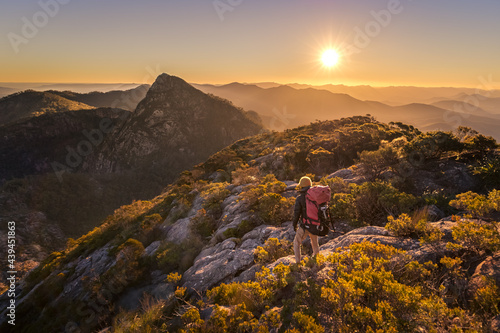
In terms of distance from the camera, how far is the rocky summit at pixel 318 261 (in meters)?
4.10

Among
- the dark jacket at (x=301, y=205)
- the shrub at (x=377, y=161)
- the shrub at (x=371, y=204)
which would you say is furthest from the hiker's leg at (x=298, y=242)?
the shrub at (x=377, y=161)

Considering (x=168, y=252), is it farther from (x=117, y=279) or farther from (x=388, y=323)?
(x=388, y=323)

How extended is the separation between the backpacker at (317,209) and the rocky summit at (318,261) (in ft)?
2.41

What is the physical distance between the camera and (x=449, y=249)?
16.5ft

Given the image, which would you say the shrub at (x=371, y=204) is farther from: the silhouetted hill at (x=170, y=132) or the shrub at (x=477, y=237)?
the silhouetted hill at (x=170, y=132)

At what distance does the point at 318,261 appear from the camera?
219 inches

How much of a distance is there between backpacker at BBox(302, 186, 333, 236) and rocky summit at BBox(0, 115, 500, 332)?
2.41 feet

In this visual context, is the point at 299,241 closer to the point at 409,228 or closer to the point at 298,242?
Answer: the point at 298,242

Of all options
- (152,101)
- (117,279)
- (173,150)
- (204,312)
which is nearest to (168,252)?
(117,279)

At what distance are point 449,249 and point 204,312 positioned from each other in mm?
6454

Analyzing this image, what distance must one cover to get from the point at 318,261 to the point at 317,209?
4.45ft

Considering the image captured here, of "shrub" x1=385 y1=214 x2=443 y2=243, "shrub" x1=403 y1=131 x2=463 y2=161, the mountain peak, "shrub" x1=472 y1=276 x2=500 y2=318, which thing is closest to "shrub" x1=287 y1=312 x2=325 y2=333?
"shrub" x1=472 y1=276 x2=500 y2=318

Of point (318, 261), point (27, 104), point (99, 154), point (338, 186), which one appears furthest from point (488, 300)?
point (27, 104)

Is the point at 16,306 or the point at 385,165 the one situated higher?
the point at 385,165
